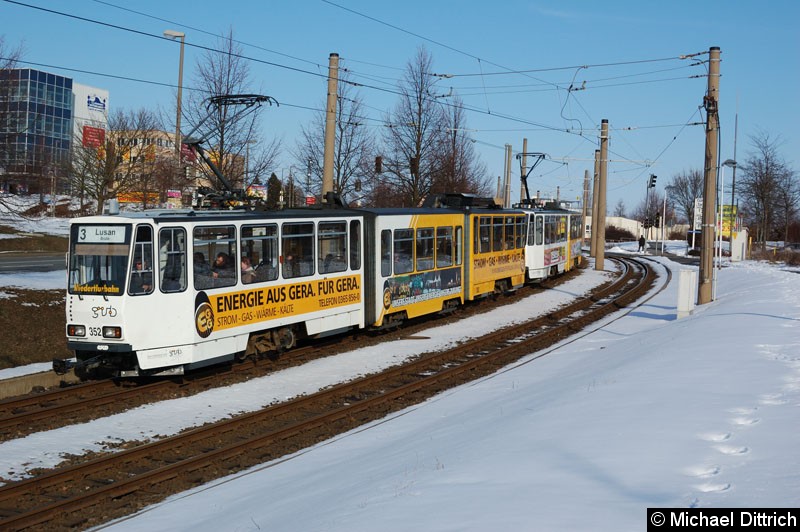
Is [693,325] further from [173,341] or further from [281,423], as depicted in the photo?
[173,341]

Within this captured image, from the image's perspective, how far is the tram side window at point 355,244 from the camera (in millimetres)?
16734

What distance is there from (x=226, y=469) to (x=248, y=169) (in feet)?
53.8

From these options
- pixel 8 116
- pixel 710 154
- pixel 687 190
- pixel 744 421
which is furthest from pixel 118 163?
pixel 687 190

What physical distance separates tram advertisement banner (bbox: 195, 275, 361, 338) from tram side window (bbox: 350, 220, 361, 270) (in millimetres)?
275

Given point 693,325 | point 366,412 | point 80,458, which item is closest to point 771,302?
point 693,325

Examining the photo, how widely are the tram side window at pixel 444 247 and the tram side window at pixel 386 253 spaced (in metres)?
2.52

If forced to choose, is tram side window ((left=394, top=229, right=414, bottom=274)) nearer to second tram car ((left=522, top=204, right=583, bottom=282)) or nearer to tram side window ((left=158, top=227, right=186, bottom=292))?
tram side window ((left=158, top=227, right=186, bottom=292))

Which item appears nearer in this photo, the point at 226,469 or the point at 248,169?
the point at 226,469

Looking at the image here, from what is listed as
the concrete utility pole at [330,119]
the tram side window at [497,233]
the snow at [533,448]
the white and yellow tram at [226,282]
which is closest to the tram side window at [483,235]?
the tram side window at [497,233]

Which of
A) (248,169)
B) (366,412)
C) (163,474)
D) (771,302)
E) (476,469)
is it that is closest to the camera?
(476,469)

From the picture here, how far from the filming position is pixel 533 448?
7676 mm

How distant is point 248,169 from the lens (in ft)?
80.8

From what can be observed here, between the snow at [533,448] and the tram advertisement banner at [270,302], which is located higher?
the tram advertisement banner at [270,302]

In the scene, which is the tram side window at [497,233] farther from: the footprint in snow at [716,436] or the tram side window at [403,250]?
the footprint in snow at [716,436]
